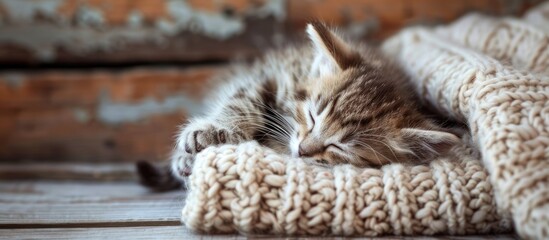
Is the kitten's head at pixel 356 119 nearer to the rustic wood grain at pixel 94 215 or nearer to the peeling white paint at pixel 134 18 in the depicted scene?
the rustic wood grain at pixel 94 215

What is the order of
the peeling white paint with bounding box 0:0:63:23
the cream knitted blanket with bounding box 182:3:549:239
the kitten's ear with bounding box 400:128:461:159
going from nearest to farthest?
1. the cream knitted blanket with bounding box 182:3:549:239
2. the kitten's ear with bounding box 400:128:461:159
3. the peeling white paint with bounding box 0:0:63:23

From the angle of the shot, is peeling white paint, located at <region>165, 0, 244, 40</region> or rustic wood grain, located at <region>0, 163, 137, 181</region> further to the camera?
peeling white paint, located at <region>165, 0, 244, 40</region>

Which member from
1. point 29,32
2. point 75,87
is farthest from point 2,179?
point 29,32

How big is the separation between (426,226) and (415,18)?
4.13 feet

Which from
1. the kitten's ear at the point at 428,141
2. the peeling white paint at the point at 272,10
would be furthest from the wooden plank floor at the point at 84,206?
the peeling white paint at the point at 272,10

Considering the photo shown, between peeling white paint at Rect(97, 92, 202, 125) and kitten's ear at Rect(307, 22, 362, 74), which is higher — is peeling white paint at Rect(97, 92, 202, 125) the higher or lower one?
the higher one

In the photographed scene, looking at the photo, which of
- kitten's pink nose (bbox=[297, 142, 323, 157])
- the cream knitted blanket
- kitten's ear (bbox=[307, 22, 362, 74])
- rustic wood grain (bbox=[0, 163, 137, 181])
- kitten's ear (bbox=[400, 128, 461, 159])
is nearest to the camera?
the cream knitted blanket

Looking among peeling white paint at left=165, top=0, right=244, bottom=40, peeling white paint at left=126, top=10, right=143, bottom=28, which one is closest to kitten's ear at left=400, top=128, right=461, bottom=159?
peeling white paint at left=165, top=0, right=244, bottom=40

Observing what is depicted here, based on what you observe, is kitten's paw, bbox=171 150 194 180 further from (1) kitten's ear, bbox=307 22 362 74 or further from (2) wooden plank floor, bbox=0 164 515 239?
(1) kitten's ear, bbox=307 22 362 74

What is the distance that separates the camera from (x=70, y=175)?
200cm

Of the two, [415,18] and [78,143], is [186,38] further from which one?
[415,18]

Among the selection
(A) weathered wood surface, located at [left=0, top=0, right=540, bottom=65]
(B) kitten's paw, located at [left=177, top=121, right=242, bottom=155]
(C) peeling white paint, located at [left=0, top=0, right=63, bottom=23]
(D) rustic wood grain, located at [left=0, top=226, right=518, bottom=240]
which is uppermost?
(C) peeling white paint, located at [left=0, top=0, right=63, bottom=23]

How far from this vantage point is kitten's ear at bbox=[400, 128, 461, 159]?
1.31 meters

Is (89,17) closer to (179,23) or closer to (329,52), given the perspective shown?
(179,23)
